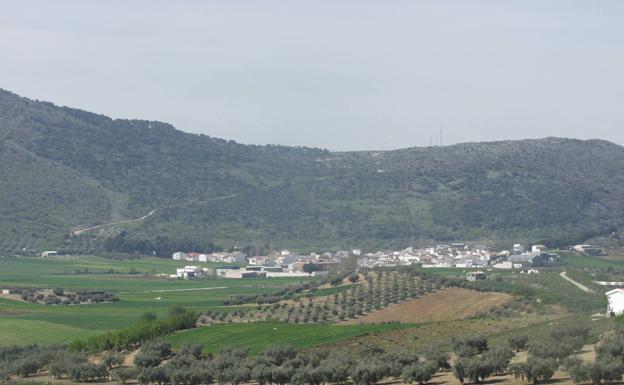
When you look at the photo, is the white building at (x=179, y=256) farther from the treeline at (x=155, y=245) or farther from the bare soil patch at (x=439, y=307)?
the bare soil patch at (x=439, y=307)

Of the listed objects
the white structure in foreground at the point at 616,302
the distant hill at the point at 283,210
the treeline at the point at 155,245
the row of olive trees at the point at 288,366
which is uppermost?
the distant hill at the point at 283,210

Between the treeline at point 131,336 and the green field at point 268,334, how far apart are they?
839 millimetres

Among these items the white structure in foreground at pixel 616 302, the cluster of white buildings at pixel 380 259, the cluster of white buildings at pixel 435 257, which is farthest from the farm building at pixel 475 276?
the white structure in foreground at pixel 616 302

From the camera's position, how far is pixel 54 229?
15625 centimetres

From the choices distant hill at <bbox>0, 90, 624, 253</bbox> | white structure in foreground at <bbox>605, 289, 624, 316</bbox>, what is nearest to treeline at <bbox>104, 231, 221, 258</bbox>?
distant hill at <bbox>0, 90, 624, 253</bbox>

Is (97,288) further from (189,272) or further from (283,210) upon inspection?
(283,210)

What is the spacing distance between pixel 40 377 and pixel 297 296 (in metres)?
33.4

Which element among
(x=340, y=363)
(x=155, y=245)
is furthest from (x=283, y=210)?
(x=340, y=363)

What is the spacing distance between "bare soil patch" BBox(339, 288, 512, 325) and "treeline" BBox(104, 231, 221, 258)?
7494 cm

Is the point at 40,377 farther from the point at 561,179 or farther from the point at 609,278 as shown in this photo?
the point at 561,179

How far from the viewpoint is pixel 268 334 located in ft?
208

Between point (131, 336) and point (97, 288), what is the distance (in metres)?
40.2

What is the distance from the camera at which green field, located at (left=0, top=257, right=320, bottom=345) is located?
72250mm

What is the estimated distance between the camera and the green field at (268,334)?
59531 millimetres
